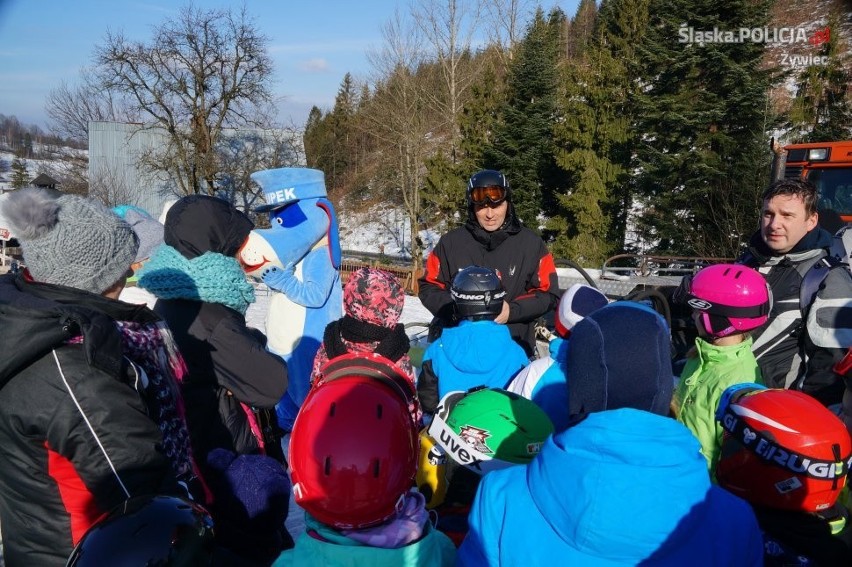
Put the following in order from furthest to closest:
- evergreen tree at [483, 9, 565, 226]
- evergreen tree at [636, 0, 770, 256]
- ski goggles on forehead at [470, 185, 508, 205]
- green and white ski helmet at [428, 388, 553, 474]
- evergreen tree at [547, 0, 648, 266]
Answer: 1. evergreen tree at [483, 9, 565, 226]
2. evergreen tree at [547, 0, 648, 266]
3. evergreen tree at [636, 0, 770, 256]
4. ski goggles on forehead at [470, 185, 508, 205]
5. green and white ski helmet at [428, 388, 553, 474]

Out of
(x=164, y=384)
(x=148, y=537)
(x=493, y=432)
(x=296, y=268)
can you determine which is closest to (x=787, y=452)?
(x=493, y=432)

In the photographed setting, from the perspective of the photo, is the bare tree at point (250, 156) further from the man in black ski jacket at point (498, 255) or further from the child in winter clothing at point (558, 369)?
the child in winter clothing at point (558, 369)

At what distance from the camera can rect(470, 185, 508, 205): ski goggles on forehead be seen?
3.80 m

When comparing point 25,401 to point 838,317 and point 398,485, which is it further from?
point 838,317

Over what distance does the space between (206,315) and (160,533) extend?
117cm


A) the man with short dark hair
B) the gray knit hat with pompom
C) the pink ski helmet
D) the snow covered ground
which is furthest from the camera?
the snow covered ground

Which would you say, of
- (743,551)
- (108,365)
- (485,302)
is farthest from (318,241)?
(743,551)

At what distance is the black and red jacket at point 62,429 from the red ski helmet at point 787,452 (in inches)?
74.1

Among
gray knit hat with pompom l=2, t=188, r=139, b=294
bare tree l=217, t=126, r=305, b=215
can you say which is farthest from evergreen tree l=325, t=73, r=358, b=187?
gray knit hat with pompom l=2, t=188, r=139, b=294

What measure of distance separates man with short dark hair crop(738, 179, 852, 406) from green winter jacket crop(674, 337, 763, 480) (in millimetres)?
516

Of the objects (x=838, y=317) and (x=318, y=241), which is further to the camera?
(x=318, y=241)

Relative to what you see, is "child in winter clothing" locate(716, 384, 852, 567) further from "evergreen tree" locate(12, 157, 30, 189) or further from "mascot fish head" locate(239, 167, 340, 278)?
"evergreen tree" locate(12, 157, 30, 189)

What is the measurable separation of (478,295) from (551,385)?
0.68 meters

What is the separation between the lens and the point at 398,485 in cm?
155
